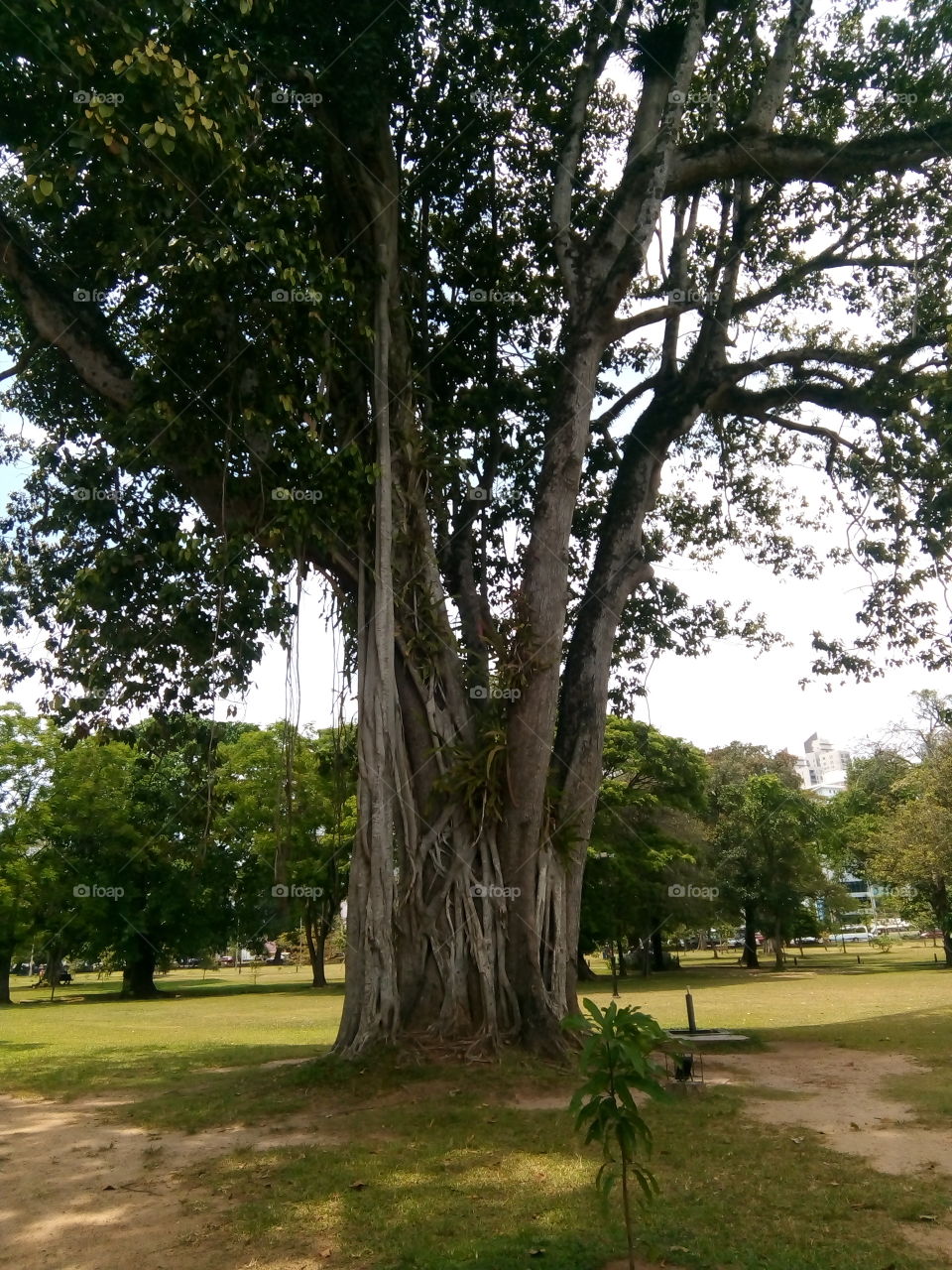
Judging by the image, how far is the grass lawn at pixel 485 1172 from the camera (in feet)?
14.7

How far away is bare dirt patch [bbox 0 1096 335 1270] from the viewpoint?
4656 mm

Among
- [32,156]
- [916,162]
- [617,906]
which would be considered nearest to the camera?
[32,156]

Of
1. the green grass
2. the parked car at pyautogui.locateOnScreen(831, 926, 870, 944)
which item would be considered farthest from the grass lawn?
the parked car at pyautogui.locateOnScreen(831, 926, 870, 944)

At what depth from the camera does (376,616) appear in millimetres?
9672

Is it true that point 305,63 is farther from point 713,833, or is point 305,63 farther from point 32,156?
point 713,833

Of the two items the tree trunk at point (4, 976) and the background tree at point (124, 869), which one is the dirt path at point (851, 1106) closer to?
the background tree at point (124, 869)

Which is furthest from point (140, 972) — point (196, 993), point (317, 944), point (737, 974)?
point (737, 974)

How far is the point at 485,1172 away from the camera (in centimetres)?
588

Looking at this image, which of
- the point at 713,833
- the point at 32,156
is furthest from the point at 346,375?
the point at 713,833

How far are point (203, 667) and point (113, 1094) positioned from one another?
4.17 metres

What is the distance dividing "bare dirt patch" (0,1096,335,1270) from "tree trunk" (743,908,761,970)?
110 ft

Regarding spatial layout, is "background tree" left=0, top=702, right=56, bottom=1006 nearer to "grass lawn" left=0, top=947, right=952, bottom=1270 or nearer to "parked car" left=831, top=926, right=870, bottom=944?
"grass lawn" left=0, top=947, right=952, bottom=1270

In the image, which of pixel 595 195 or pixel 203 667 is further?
pixel 595 195

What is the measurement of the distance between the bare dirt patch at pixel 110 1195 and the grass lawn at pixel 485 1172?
18cm
